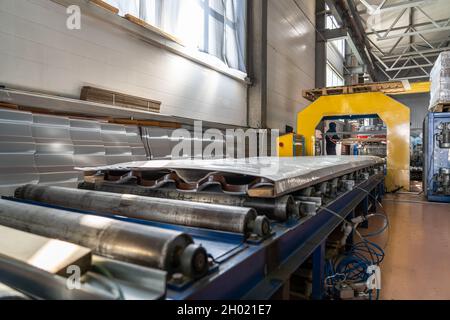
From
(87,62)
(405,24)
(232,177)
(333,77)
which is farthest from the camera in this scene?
(333,77)

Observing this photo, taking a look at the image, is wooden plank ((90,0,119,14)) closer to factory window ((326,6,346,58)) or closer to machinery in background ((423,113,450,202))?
machinery in background ((423,113,450,202))

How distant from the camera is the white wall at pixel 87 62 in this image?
2.71 metres

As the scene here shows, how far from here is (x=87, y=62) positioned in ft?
11.0

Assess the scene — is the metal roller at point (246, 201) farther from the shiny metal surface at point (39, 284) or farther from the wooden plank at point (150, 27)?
the wooden plank at point (150, 27)

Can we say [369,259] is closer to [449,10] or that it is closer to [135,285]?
[135,285]

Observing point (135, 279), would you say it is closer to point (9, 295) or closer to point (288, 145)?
point (9, 295)

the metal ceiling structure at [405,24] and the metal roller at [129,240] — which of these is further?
the metal ceiling structure at [405,24]

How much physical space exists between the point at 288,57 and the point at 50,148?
7.21 meters

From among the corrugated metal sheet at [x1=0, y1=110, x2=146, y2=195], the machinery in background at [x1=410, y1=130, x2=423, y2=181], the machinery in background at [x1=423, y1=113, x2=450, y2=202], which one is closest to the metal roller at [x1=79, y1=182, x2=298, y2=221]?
the corrugated metal sheet at [x1=0, y1=110, x2=146, y2=195]

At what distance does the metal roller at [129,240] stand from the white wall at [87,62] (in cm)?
220

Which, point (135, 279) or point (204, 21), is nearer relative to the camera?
point (135, 279)

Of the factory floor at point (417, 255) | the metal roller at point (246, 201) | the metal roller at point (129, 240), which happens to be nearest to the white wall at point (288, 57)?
the factory floor at point (417, 255)

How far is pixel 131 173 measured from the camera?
1937 millimetres

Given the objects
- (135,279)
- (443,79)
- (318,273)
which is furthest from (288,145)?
(135,279)
